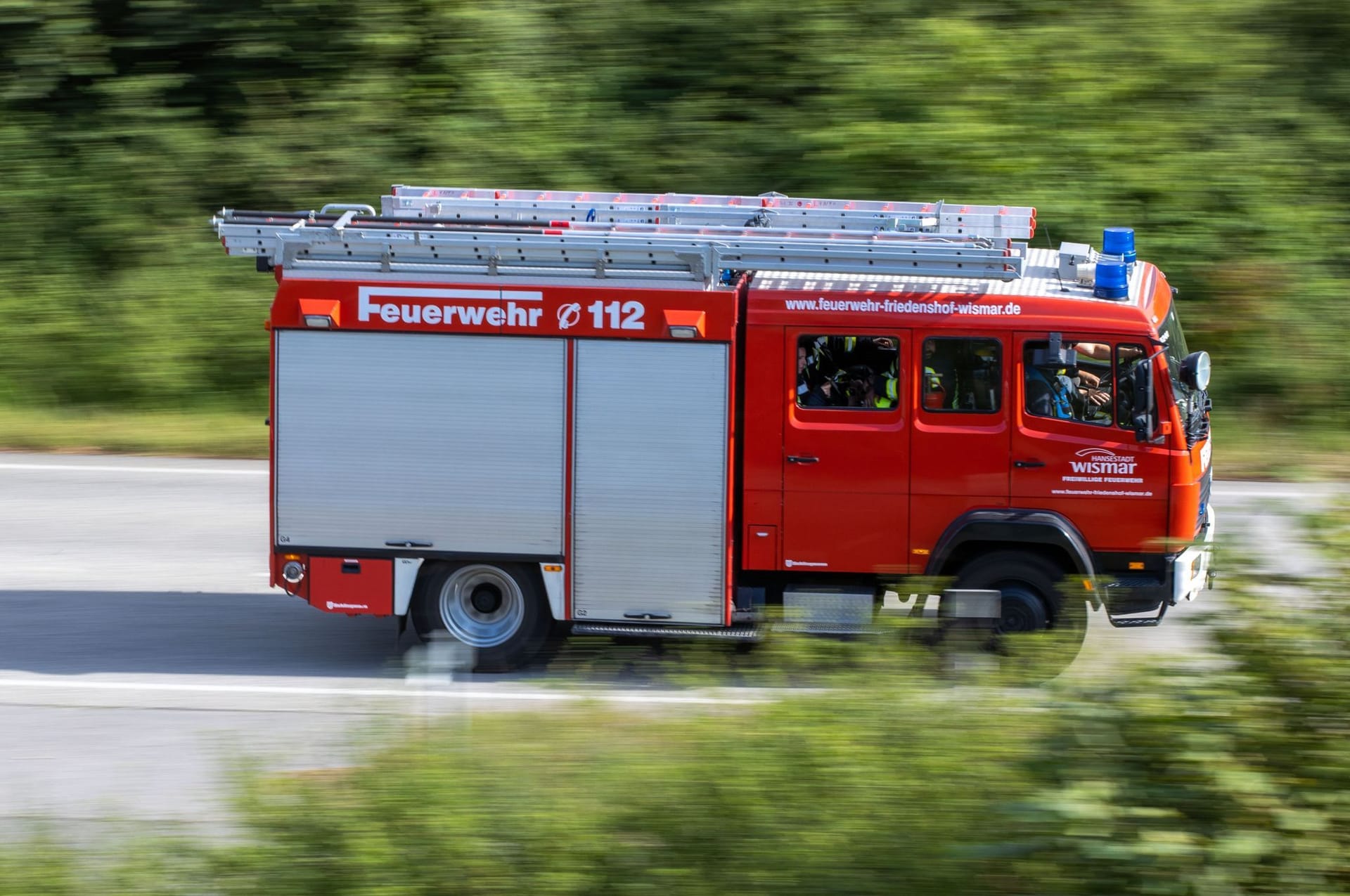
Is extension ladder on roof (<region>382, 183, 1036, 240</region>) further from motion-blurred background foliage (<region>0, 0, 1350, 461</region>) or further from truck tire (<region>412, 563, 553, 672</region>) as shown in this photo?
motion-blurred background foliage (<region>0, 0, 1350, 461</region>)

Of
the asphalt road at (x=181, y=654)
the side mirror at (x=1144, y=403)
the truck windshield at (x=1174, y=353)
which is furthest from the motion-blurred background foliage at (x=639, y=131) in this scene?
the side mirror at (x=1144, y=403)

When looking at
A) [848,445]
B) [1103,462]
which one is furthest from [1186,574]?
[848,445]

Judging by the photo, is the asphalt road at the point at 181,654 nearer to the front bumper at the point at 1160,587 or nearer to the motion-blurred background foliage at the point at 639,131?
the front bumper at the point at 1160,587

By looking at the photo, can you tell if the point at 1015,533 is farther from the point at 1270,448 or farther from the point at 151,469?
the point at 151,469

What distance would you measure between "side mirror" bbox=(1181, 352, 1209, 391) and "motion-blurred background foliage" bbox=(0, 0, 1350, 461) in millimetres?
8165

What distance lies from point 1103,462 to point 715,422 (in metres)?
2.37

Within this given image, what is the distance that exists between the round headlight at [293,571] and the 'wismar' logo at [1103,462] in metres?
4.84

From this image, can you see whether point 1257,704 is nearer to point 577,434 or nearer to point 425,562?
point 577,434

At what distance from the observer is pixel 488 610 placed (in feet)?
31.7

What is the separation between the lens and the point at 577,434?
9.12 metres

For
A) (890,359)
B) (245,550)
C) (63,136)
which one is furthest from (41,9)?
(890,359)

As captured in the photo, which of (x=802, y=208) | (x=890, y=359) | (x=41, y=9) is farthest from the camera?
(x=41, y=9)

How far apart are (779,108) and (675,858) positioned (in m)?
16.2

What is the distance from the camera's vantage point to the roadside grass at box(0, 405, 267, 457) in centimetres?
1596
